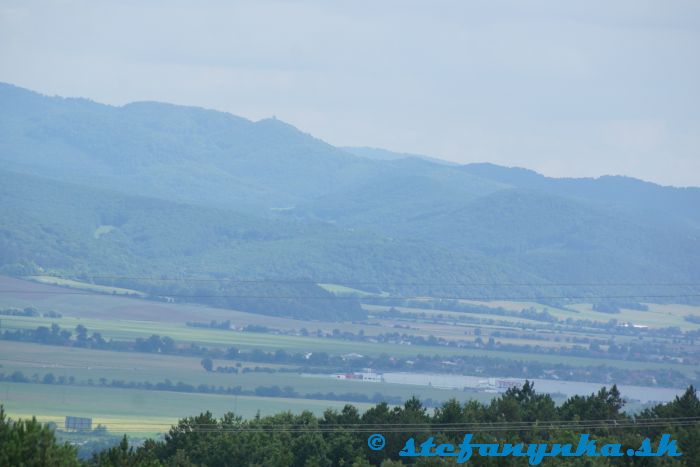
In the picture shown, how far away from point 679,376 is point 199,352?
62.3 metres

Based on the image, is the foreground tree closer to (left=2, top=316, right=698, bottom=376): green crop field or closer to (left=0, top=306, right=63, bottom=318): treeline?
(left=2, top=316, right=698, bottom=376): green crop field

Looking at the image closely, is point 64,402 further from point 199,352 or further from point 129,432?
point 199,352

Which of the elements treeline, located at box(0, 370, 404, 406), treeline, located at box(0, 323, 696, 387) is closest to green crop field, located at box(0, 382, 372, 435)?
treeline, located at box(0, 370, 404, 406)

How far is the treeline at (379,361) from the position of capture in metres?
168

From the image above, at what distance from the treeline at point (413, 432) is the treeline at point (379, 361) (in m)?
99.9

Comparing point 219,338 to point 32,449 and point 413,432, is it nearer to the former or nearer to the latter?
point 413,432

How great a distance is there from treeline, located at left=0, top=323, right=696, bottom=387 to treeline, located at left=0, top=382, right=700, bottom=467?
328 feet

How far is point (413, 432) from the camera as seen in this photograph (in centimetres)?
5906

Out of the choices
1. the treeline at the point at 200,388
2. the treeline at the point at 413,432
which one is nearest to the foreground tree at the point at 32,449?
the treeline at the point at 413,432

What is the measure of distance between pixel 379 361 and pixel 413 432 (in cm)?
12671

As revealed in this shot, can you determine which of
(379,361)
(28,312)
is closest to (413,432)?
(379,361)

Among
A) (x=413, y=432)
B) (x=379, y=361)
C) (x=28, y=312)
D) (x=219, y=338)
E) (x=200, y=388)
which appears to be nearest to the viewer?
(x=413, y=432)

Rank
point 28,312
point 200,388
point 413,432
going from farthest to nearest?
point 28,312 < point 200,388 < point 413,432

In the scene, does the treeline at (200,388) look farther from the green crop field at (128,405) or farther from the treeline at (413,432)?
the treeline at (413,432)
